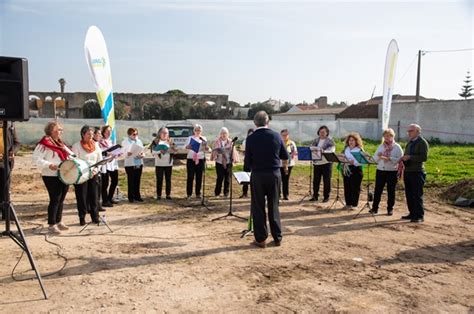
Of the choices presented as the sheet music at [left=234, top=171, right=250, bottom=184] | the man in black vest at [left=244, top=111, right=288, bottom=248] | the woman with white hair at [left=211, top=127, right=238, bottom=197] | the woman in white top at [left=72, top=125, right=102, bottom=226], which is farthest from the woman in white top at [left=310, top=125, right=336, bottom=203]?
the woman in white top at [left=72, top=125, right=102, bottom=226]

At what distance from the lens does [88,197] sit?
830 centimetres

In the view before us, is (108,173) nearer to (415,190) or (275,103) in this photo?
(415,190)

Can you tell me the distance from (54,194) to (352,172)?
6.06m

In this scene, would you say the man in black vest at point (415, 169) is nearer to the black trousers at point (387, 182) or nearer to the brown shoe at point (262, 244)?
the black trousers at point (387, 182)

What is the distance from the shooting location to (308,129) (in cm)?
2864

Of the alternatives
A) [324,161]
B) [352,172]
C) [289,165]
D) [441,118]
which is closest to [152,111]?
[441,118]

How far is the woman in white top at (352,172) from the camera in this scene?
9.55 metres

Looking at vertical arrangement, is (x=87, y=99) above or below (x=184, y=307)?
above

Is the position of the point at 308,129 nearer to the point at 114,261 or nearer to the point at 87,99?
the point at 114,261

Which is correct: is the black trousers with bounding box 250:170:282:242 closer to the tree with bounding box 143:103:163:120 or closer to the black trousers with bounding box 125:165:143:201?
the black trousers with bounding box 125:165:143:201

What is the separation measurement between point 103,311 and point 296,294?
82.9 inches

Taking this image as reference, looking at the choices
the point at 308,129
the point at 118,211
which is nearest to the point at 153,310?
the point at 118,211

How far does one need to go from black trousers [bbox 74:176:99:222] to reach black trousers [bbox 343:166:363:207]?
5.32 metres

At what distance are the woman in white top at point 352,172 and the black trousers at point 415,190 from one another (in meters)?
1.12
